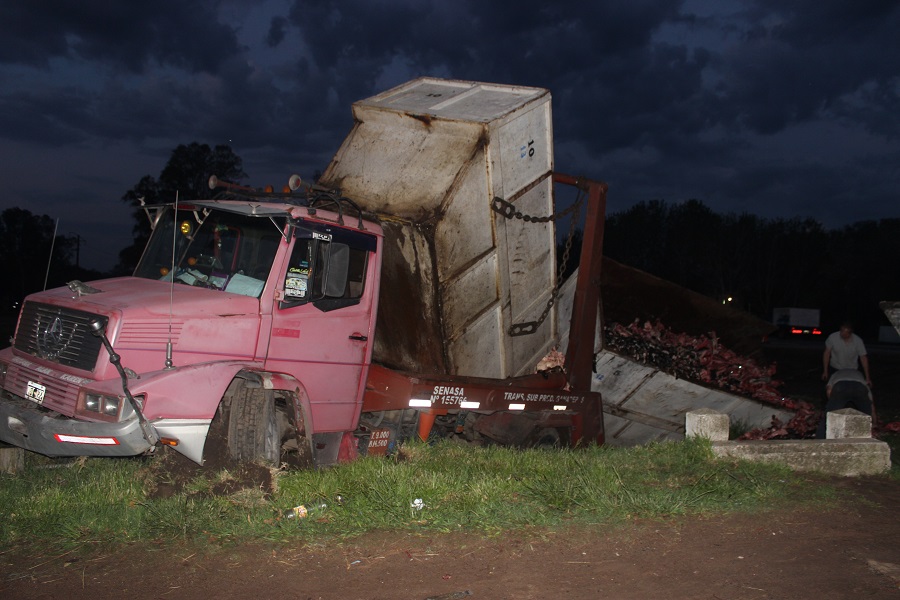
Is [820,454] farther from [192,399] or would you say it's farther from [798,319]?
[798,319]

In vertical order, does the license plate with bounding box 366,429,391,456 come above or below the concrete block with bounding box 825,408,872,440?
below

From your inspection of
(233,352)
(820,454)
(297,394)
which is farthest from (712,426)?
(233,352)

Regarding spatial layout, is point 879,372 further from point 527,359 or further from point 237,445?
point 237,445

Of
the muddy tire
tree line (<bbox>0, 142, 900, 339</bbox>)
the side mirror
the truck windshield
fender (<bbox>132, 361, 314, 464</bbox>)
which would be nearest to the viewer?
fender (<bbox>132, 361, 314, 464</bbox>)

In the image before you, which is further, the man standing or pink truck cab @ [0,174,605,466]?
the man standing

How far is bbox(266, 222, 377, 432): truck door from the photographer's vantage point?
623cm

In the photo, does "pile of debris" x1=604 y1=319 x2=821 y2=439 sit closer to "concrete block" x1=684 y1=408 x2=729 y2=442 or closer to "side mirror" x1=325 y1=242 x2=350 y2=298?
"concrete block" x1=684 y1=408 x2=729 y2=442

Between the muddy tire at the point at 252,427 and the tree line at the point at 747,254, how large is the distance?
5306 centimetres

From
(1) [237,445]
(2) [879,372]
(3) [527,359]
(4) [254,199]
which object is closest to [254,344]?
(1) [237,445]

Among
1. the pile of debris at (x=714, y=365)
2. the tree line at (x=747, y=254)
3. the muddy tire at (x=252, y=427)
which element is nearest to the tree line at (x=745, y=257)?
the tree line at (x=747, y=254)

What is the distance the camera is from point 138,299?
5734mm

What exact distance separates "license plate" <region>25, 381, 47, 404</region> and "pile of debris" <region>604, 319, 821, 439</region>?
6.69m

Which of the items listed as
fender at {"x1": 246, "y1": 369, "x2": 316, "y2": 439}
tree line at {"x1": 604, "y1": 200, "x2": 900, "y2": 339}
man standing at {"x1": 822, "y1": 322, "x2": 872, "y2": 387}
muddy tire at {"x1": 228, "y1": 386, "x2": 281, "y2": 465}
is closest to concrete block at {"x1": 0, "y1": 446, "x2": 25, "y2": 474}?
muddy tire at {"x1": 228, "y1": 386, "x2": 281, "y2": 465}

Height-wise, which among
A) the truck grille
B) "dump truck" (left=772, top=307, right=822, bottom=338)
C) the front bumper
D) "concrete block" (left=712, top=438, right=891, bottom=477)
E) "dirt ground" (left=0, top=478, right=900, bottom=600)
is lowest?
"dirt ground" (left=0, top=478, right=900, bottom=600)
